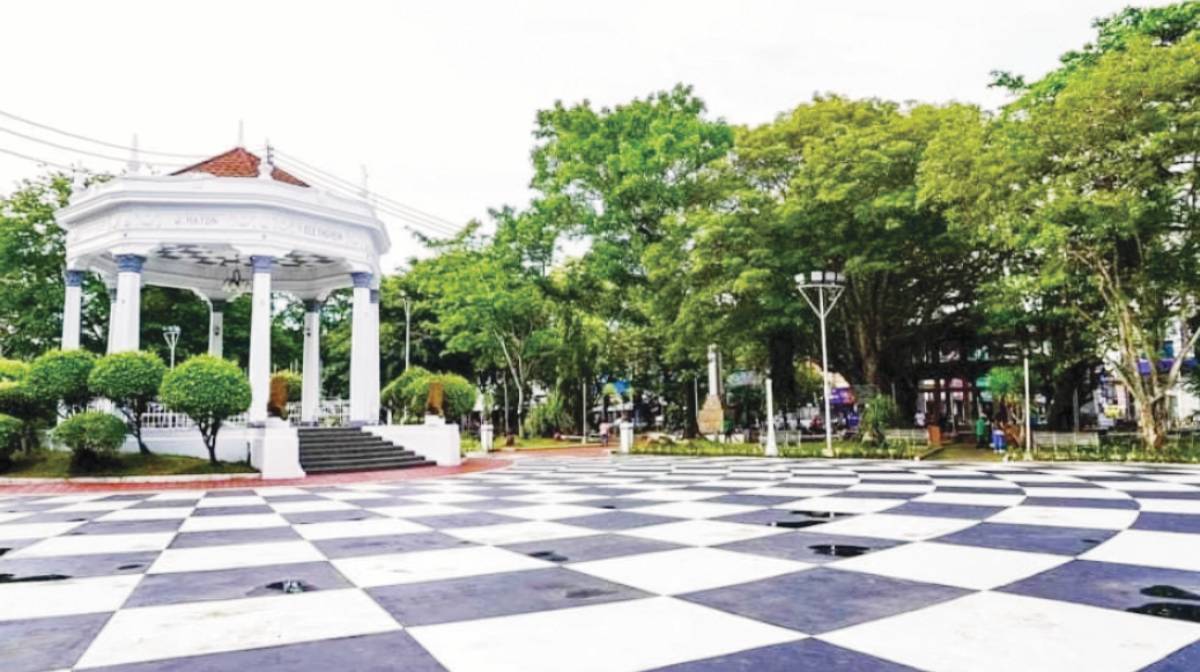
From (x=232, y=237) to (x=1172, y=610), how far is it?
53.9 feet

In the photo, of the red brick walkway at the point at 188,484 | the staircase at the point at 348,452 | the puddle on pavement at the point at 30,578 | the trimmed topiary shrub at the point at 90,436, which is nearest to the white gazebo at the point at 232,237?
the staircase at the point at 348,452

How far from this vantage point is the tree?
1315cm

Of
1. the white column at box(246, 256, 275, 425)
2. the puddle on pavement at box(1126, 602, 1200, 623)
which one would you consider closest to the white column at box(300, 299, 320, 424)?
the white column at box(246, 256, 275, 425)

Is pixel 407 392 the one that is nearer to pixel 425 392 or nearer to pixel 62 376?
pixel 425 392

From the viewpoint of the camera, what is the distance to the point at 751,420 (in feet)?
119

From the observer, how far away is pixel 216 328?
20.6 meters

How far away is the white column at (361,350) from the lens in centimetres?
1802

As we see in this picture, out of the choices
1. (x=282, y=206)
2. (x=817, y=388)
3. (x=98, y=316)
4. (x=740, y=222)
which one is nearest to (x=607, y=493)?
(x=282, y=206)

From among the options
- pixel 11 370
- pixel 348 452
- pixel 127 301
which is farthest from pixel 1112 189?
pixel 11 370

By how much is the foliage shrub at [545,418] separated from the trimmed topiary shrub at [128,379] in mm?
19418

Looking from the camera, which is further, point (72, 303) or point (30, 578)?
point (72, 303)

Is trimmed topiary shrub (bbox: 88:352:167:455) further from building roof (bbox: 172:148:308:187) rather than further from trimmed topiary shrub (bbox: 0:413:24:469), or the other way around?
building roof (bbox: 172:148:308:187)

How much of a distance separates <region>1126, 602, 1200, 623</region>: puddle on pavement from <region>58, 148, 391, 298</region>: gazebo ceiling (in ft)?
52.7

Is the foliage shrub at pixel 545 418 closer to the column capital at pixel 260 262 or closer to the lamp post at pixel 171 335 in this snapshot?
the lamp post at pixel 171 335
